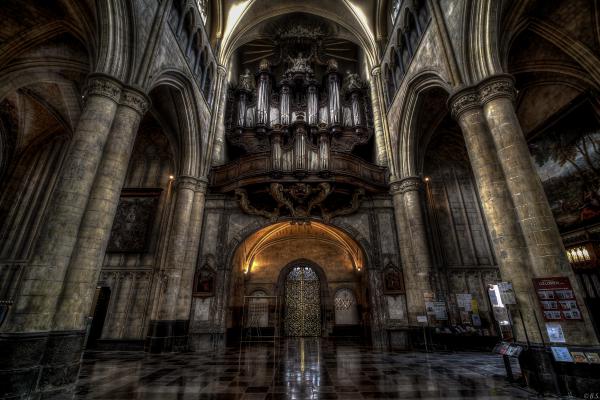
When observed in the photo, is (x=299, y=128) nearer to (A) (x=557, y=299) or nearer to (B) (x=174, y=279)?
(B) (x=174, y=279)

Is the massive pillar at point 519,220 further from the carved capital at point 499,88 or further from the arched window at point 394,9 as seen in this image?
the arched window at point 394,9

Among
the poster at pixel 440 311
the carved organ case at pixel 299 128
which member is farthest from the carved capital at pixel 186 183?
the poster at pixel 440 311

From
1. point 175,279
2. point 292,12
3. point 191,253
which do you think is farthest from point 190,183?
point 292,12

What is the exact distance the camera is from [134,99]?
6.83 metres

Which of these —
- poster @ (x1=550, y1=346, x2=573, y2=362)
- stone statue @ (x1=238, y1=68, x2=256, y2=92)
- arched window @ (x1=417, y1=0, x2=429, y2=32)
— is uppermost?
stone statue @ (x1=238, y1=68, x2=256, y2=92)

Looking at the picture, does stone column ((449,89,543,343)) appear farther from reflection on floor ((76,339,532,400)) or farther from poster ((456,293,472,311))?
poster ((456,293,472,311))

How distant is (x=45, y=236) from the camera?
5129 mm

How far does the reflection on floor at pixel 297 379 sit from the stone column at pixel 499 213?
4.28 ft

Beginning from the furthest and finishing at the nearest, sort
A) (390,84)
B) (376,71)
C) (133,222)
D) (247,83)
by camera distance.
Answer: (247,83) < (376,71) < (390,84) < (133,222)

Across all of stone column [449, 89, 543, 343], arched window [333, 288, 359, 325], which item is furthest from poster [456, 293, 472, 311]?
stone column [449, 89, 543, 343]

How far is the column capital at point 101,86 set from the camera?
632 cm

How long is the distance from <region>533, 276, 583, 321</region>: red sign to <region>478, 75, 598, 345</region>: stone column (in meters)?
0.10

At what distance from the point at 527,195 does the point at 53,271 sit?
29.1ft

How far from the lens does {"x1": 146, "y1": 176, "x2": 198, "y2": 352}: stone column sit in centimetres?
930
